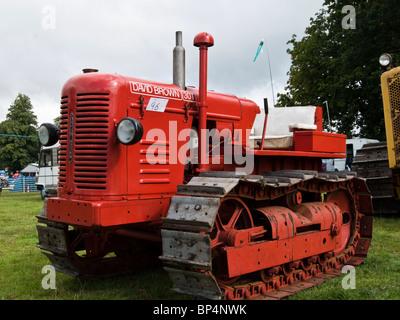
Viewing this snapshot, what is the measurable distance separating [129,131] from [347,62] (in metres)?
19.5

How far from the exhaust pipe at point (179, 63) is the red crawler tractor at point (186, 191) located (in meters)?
0.01

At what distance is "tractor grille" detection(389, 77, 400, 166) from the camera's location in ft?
28.3

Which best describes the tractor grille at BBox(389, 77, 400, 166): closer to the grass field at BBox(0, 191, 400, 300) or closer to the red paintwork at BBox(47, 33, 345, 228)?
the grass field at BBox(0, 191, 400, 300)

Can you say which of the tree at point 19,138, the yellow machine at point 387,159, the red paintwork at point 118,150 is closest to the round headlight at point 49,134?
the red paintwork at point 118,150

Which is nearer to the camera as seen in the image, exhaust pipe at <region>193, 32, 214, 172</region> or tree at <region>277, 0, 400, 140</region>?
exhaust pipe at <region>193, 32, 214, 172</region>

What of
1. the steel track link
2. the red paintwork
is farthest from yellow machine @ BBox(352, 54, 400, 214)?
the red paintwork

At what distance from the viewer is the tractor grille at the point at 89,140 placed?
4641mm

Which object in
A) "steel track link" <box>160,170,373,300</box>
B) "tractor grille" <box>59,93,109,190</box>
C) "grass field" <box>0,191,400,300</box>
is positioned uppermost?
"tractor grille" <box>59,93,109,190</box>

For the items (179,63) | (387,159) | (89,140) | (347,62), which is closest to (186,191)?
(89,140)

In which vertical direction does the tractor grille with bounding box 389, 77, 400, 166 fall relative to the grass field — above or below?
above

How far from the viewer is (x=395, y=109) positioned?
8672mm

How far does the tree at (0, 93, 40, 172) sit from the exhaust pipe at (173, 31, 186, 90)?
4926cm

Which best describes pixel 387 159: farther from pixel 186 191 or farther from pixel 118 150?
pixel 118 150

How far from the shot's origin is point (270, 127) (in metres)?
7.17
